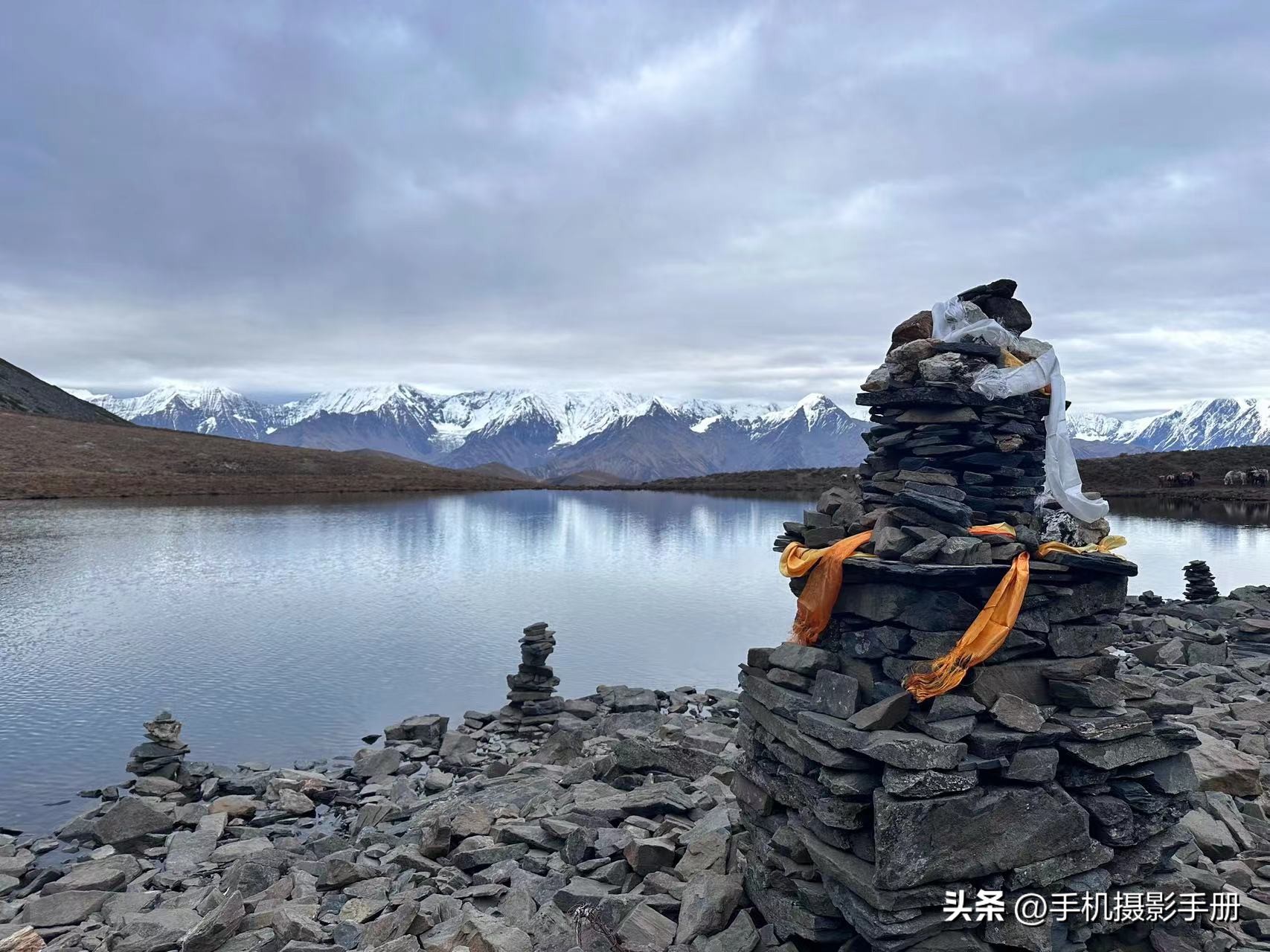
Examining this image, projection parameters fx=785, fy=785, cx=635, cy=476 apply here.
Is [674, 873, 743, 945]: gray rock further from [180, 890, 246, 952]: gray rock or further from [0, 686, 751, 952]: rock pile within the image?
[180, 890, 246, 952]: gray rock

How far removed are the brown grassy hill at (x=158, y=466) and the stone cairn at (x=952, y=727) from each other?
128 meters

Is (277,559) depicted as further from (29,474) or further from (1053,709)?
(29,474)


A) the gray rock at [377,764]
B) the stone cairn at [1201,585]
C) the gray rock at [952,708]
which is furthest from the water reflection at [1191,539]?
the gray rock at [952,708]

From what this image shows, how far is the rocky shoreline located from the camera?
10406 mm

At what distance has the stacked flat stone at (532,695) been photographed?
2484 cm

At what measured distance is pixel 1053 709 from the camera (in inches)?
376

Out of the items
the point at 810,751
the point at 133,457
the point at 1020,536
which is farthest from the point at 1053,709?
the point at 133,457

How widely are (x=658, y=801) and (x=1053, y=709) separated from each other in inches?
293

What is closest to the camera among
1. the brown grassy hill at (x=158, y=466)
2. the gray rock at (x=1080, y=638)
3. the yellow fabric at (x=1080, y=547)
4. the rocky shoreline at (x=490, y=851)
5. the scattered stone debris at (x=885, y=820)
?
the scattered stone debris at (x=885, y=820)

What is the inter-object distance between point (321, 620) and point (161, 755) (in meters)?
19.8

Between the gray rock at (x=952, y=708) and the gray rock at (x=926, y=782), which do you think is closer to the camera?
the gray rock at (x=926, y=782)

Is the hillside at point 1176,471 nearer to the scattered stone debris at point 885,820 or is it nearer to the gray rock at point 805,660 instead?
the scattered stone debris at point 885,820

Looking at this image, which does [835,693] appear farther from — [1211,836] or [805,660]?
[1211,836]

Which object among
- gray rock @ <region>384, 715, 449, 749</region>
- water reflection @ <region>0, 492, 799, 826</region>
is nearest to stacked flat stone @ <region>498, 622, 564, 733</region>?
gray rock @ <region>384, 715, 449, 749</region>
